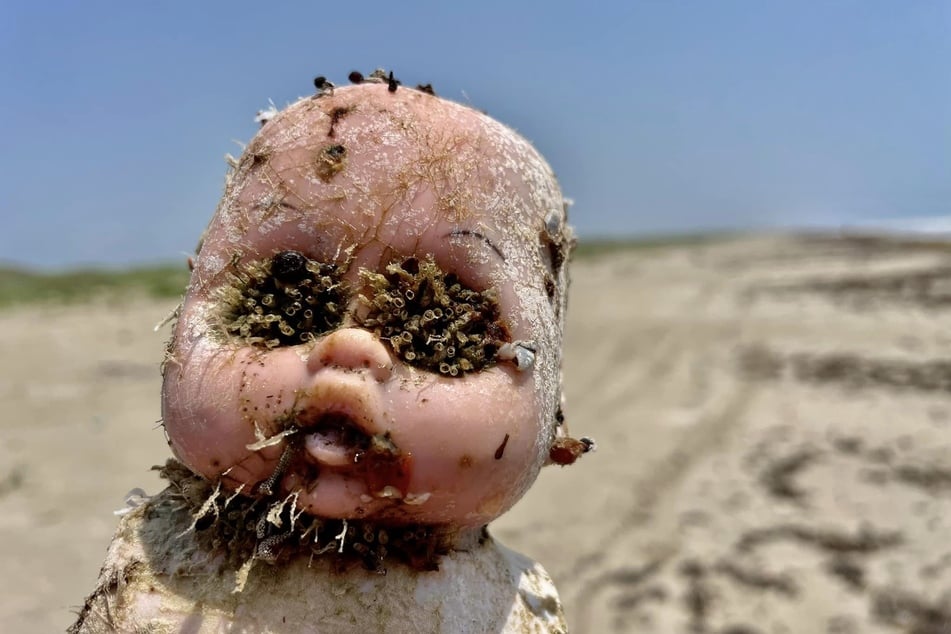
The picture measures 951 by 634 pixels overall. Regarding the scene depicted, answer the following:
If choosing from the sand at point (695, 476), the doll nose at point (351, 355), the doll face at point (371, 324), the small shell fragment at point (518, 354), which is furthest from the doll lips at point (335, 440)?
the sand at point (695, 476)

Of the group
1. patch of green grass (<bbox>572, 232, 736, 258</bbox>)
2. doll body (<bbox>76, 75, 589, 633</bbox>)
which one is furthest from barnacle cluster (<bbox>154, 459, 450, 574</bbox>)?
patch of green grass (<bbox>572, 232, 736, 258</bbox>)

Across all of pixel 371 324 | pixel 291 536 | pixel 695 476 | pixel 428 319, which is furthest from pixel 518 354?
pixel 695 476

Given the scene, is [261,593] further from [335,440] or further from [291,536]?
[335,440]

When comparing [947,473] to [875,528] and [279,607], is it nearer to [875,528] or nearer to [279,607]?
[875,528]

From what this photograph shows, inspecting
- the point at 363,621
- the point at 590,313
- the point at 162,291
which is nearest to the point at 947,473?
the point at 363,621

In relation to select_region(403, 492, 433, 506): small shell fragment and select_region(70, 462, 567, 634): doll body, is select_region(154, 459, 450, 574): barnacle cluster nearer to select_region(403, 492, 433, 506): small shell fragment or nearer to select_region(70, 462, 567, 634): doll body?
select_region(70, 462, 567, 634): doll body
